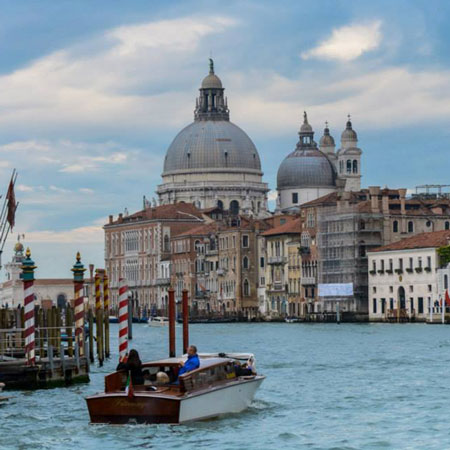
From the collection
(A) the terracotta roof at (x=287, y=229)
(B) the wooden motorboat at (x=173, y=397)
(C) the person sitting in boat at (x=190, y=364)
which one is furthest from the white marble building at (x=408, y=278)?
(C) the person sitting in boat at (x=190, y=364)

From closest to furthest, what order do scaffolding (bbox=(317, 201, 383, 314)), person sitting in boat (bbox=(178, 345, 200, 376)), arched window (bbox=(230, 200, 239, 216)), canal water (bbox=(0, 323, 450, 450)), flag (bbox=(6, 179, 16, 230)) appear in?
canal water (bbox=(0, 323, 450, 450)) → person sitting in boat (bbox=(178, 345, 200, 376)) → flag (bbox=(6, 179, 16, 230)) → scaffolding (bbox=(317, 201, 383, 314)) → arched window (bbox=(230, 200, 239, 216))

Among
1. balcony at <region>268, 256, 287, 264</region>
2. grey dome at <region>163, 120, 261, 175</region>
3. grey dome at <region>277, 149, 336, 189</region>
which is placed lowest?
balcony at <region>268, 256, 287, 264</region>

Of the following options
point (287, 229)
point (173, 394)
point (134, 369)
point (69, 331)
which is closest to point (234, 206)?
point (287, 229)

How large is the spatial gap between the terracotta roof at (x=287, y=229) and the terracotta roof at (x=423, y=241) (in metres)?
18.4

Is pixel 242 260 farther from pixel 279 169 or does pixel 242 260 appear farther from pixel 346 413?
pixel 346 413

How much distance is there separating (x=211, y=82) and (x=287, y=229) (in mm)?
52616

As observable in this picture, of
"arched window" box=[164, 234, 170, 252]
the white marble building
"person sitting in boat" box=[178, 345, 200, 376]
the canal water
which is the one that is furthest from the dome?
"person sitting in boat" box=[178, 345, 200, 376]

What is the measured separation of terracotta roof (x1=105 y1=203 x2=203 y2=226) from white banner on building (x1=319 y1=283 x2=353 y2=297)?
40.2 m

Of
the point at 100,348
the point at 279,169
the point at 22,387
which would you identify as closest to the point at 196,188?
the point at 279,169

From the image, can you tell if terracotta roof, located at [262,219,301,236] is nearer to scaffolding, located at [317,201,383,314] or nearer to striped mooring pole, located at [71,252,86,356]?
scaffolding, located at [317,201,383,314]

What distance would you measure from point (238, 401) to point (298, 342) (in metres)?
36.1

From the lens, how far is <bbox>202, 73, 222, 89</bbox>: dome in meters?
171

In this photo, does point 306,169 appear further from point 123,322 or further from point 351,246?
point 123,322

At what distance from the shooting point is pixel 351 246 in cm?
10850
